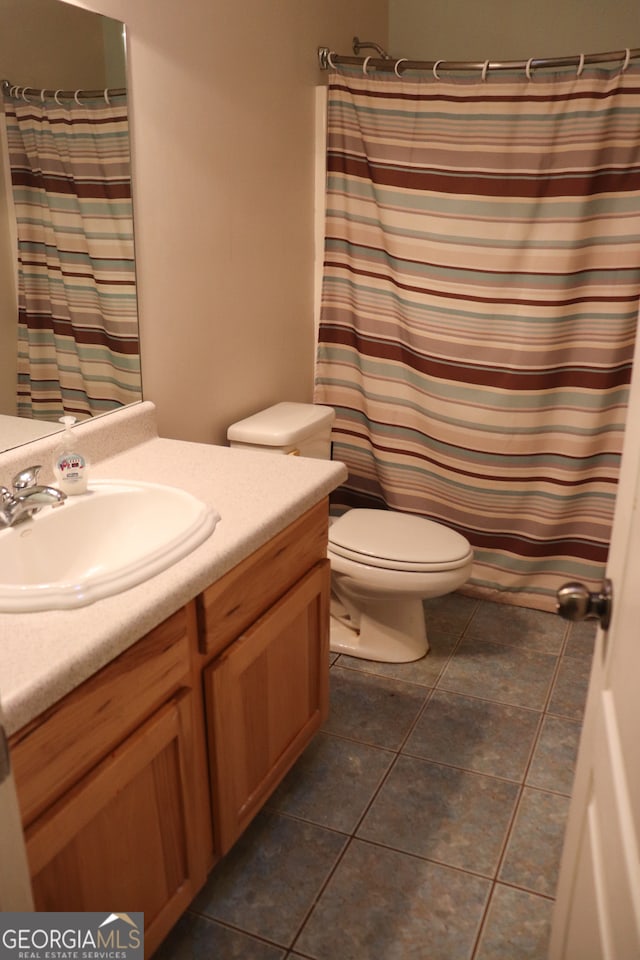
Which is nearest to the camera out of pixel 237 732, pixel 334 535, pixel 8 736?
pixel 8 736

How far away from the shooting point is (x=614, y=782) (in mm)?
933

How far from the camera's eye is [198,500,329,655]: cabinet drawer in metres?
1.42

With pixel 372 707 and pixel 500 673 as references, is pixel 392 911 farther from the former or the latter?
pixel 500 673

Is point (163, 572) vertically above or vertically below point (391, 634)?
above

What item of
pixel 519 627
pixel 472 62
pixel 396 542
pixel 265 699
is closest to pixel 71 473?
pixel 265 699

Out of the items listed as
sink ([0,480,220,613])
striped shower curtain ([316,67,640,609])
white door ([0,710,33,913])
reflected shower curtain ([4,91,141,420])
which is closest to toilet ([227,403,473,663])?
striped shower curtain ([316,67,640,609])

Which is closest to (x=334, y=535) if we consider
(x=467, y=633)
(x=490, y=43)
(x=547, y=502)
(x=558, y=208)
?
(x=467, y=633)

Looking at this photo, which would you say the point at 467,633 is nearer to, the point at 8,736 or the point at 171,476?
the point at 171,476

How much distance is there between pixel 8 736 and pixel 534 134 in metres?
2.30

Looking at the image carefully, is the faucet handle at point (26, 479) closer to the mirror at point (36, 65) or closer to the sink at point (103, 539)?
the sink at point (103, 539)

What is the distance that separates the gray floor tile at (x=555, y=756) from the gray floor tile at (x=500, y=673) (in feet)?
0.34

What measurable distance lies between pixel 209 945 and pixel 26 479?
3.28 feet

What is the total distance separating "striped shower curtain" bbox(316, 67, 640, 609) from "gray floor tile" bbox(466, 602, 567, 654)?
67mm

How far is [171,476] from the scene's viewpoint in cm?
175
